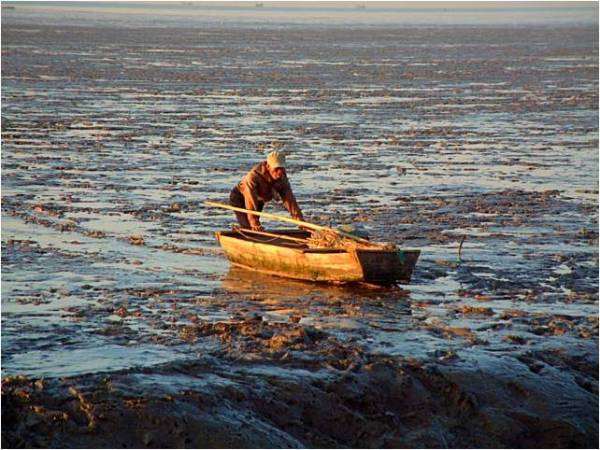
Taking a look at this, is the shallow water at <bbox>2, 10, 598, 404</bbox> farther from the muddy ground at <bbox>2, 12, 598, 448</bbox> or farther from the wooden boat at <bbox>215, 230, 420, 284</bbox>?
the wooden boat at <bbox>215, 230, 420, 284</bbox>

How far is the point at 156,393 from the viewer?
32.6 feet

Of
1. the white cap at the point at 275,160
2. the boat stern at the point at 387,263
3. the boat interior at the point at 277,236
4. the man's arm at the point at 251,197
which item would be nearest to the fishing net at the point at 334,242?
the boat stern at the point at 387,263

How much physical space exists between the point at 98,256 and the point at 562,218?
6.62m

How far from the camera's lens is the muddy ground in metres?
10.1

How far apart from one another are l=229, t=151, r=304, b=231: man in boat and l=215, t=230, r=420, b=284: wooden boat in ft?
0.97

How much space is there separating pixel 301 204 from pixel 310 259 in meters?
5.18

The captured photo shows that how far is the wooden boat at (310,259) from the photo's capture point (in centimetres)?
1373

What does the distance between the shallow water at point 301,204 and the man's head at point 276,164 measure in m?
1.21

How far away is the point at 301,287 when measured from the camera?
47.0 ft

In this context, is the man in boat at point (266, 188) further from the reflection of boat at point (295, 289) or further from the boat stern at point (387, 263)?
the boat stern at point (387, 263)

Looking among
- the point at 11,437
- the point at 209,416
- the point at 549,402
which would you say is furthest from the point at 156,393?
the point at 549,402

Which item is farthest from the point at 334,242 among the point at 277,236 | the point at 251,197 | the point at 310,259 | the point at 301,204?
the point at 301,204

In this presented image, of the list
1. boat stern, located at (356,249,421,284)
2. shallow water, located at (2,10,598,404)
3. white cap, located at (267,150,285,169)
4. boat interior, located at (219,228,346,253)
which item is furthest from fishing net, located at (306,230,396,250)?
white cap, located at (267,150,285,169)

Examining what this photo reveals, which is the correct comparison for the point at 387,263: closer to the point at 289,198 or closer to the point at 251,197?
the point at 289,198
